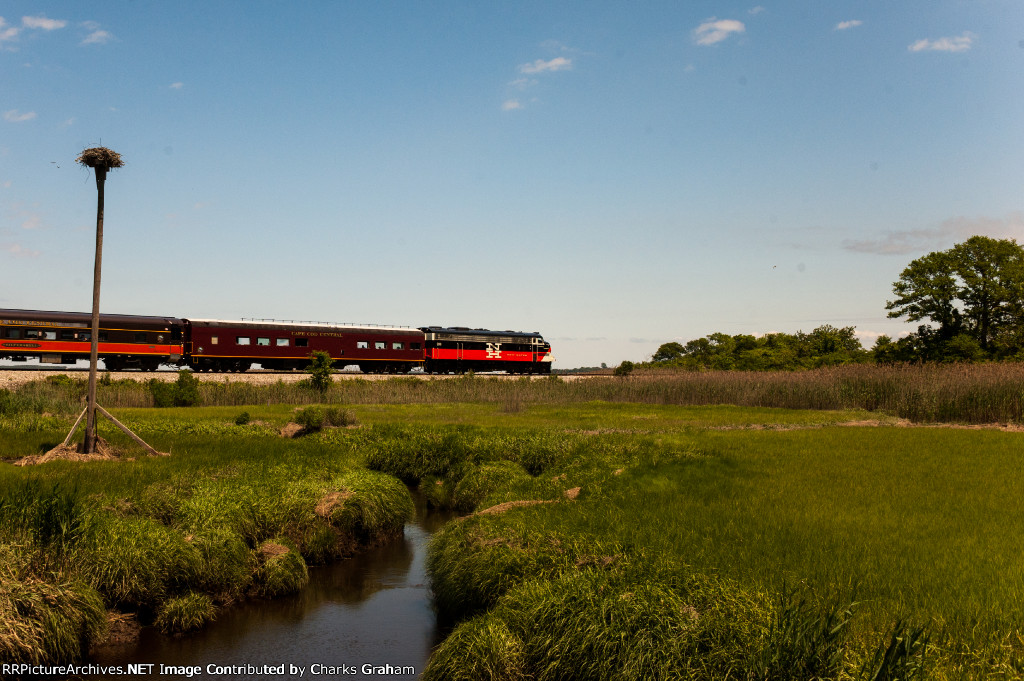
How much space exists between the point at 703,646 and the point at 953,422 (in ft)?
87.4

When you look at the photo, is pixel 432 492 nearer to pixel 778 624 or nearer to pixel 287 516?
pixel 287 516

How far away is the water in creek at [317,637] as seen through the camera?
9477 mm

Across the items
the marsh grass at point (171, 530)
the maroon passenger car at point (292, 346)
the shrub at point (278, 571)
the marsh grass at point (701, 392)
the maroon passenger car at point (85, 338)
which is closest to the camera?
the marsh grass at point (171, 530)

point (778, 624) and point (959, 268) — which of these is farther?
point (959, 268)

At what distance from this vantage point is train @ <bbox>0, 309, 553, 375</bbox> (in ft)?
154

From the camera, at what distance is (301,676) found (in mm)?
9273

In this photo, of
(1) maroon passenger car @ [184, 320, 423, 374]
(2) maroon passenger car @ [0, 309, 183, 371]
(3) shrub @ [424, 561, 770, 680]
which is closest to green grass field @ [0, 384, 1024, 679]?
(3) shrub @ [424, 561, 770, 680]

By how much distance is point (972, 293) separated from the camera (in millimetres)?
53219

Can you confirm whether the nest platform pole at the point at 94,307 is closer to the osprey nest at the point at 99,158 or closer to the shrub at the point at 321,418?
the osprey nest at the point at 99,158

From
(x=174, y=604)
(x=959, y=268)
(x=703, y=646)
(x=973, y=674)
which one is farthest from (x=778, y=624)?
(x=959, y=268)

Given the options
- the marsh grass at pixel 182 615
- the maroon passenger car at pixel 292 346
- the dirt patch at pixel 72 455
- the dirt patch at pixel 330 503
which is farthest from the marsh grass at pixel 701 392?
the marsh grass at pixel 182 615

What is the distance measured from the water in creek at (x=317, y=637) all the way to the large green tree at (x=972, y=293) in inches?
2007

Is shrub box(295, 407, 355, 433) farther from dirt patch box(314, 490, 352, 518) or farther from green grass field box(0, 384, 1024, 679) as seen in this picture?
dirt patch box(314, 490, 352, 518)

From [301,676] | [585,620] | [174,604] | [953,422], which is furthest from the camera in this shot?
[953,422]
